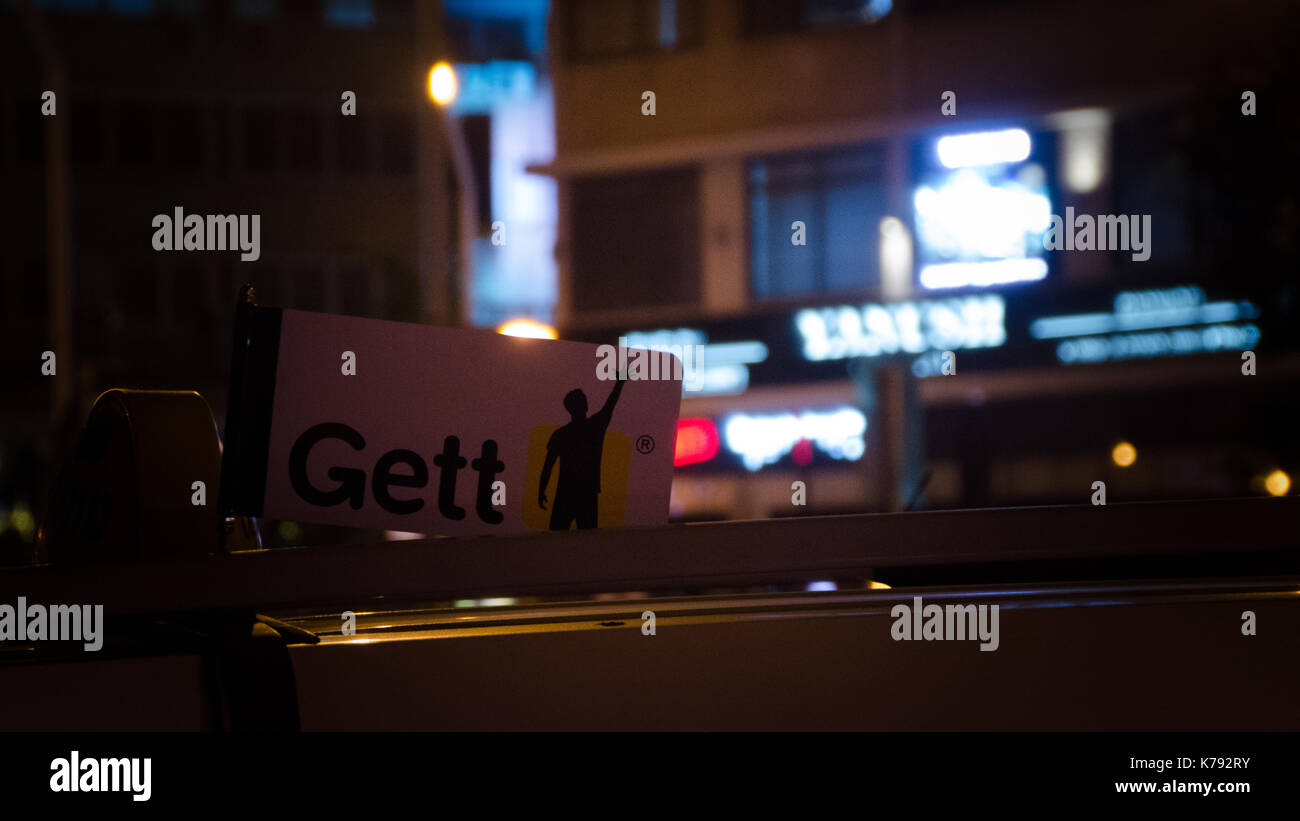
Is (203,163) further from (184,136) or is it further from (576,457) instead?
(576,457)

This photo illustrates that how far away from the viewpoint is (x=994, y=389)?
16016 mm

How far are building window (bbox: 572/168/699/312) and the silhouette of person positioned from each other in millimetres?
14873

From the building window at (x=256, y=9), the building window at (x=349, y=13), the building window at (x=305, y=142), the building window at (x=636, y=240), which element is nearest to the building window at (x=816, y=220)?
the building window at (x=636, y=240)

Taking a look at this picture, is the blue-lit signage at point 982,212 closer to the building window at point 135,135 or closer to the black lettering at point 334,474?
the black lettering at point 334,474

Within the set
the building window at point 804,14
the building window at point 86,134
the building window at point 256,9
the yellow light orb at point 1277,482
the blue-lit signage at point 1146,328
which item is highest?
the building window at point 256,9

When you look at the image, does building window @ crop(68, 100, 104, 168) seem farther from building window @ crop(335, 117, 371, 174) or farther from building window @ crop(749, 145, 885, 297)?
building window @ crop(749, 145, 885, 297)

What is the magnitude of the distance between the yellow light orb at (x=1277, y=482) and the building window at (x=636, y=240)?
770 centimetres

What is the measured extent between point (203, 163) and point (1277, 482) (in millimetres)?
21959

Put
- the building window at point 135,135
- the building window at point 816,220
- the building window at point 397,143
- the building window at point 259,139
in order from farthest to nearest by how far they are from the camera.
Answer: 1. the building window at point 397,143
2. the building window at point 259,139
3. the building window at point 135,135
4. the building window at point 816,220

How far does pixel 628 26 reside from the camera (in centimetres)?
1755

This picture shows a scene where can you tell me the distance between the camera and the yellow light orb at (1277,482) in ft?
34.1

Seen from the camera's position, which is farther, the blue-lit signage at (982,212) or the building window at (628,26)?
the building window at (628,26)

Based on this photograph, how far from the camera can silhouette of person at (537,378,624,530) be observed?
2035mm

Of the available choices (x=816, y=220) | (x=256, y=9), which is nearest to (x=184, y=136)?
(x=256, y=9)
